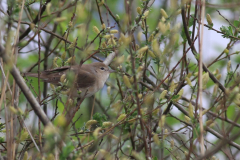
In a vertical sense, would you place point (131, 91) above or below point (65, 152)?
above

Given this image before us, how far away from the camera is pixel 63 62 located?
9.20ft

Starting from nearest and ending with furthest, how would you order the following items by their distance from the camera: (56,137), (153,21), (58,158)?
(56,137) < (58,158) < (153,21)

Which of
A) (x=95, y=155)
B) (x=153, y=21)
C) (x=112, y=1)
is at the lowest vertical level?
(x=95, y=155)

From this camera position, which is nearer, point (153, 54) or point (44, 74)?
point (153, 54)

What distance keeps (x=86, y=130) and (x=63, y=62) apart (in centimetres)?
67

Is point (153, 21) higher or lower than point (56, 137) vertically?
higher

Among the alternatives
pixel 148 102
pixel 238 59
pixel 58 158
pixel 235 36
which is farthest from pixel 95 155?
pixel 238 59

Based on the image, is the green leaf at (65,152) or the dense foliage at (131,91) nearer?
the green leaf at (65,152)

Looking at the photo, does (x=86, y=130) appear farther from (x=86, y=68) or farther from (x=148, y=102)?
(x=86, y=68)

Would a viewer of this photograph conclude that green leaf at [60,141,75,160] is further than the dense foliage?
No

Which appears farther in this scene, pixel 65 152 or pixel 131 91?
pixel 131 91

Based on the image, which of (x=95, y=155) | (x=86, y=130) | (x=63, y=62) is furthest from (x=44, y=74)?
(x=95, y=155)

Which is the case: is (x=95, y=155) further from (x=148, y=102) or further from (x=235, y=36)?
(x=235, y=36)

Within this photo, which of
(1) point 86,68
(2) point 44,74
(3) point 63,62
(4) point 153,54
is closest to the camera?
(4) point 153,54
